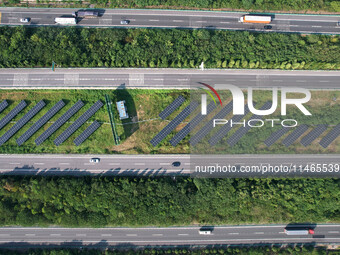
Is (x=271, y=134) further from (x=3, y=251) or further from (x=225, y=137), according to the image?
(x=3, y=251)

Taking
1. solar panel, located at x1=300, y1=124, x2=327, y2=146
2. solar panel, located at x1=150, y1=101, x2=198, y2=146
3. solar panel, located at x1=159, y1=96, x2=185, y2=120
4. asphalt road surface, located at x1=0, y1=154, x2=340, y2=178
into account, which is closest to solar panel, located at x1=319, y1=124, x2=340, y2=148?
solar panel, located at x1=300, y1=124, x2=327, y2=146

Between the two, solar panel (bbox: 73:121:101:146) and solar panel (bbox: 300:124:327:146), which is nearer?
solar panel (bbox: 73:121:101:146)

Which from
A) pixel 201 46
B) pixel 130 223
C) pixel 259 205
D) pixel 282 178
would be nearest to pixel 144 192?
pixel 130 223

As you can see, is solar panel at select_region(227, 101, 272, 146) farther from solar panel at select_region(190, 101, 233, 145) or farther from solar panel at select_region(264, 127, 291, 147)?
solar panel at select_region(264, 127, 291, 147)

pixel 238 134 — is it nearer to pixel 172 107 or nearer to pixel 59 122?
pixel 172 107

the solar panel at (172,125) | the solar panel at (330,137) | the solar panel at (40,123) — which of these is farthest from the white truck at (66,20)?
the solar panel at (330,137)

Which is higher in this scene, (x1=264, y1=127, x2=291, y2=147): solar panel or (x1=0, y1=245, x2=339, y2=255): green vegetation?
(x1=264, y1=127, x2=291, y2=147): solar panel
